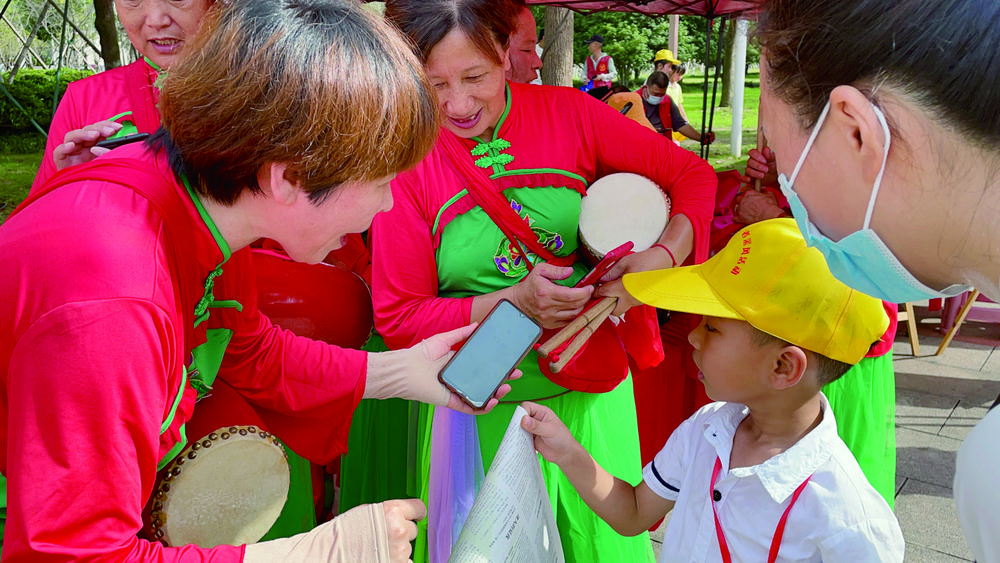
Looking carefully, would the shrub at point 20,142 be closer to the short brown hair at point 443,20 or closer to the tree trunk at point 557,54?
the tree trunk at point 557,54

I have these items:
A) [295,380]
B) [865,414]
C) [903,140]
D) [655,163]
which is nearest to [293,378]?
[295,380]

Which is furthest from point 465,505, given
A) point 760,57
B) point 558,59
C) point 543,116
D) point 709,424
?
point 558,59

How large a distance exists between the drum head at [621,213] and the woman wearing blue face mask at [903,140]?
3.72 feet

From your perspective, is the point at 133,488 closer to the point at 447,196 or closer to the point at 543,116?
the point at 447,196

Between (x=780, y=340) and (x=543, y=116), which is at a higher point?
(x=543, y=116)

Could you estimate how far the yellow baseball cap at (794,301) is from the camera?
168 cm

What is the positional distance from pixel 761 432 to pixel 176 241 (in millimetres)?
1329

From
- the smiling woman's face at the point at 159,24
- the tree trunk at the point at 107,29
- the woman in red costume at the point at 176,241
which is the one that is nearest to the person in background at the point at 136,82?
the smiling woman's face at the point at 159,24

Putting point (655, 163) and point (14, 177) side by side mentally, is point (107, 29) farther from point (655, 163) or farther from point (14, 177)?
point (14, 177)

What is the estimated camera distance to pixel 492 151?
89.8 inches

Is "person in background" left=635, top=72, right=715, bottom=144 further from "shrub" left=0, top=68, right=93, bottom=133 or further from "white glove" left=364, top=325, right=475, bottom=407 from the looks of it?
"shrub" left=0, top=68, right=93, bottom=133

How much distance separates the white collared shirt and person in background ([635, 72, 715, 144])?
819cm

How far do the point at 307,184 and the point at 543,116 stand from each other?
3.88ft

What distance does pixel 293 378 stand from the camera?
6.32ft
